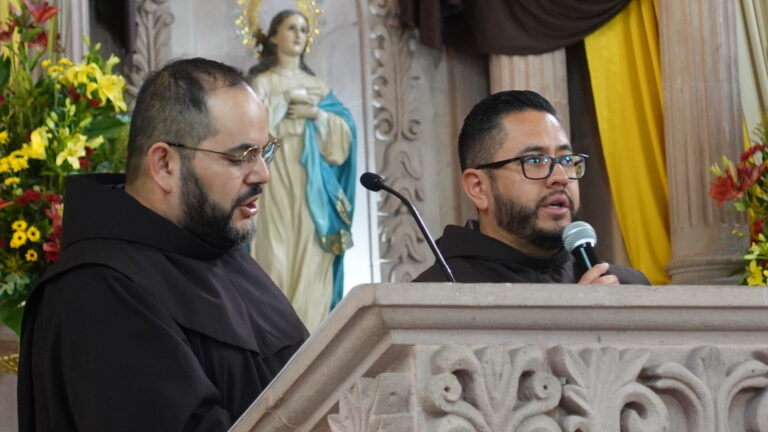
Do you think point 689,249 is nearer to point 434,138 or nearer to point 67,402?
point 434,138

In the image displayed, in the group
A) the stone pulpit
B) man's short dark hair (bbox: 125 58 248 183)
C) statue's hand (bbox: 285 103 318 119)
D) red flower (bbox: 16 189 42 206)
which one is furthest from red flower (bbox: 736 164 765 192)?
the stone pulpit

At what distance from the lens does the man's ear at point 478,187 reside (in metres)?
3.37

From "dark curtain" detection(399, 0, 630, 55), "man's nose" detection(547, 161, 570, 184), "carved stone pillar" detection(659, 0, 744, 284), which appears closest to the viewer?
"man's nose" detection(547, 161, 570, 184)

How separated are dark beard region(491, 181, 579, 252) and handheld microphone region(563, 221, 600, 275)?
358 mm

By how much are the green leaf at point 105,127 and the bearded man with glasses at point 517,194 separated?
1327mm

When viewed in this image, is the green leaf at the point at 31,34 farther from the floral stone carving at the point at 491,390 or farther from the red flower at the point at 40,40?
the floral stone carving at the point at 491,390

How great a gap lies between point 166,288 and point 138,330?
0.56 feet

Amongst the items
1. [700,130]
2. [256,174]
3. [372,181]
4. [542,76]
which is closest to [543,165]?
A: [372,181]

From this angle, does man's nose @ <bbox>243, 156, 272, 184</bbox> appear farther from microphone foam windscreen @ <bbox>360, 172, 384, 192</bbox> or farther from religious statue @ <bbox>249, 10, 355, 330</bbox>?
religious statue @ <bbox>249, 10, 355, 330</bbox>

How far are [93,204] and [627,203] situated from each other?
5202mm

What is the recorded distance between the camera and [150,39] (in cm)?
780

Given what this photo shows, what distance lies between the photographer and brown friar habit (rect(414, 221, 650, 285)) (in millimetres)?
3365

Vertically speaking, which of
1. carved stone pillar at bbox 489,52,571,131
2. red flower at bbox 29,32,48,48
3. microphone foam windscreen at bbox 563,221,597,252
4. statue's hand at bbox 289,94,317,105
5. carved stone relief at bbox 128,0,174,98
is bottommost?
microphone foam windscreen at bbox 563,221,597,252

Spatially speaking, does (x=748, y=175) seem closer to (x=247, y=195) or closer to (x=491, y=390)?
(x=247, y=195)
